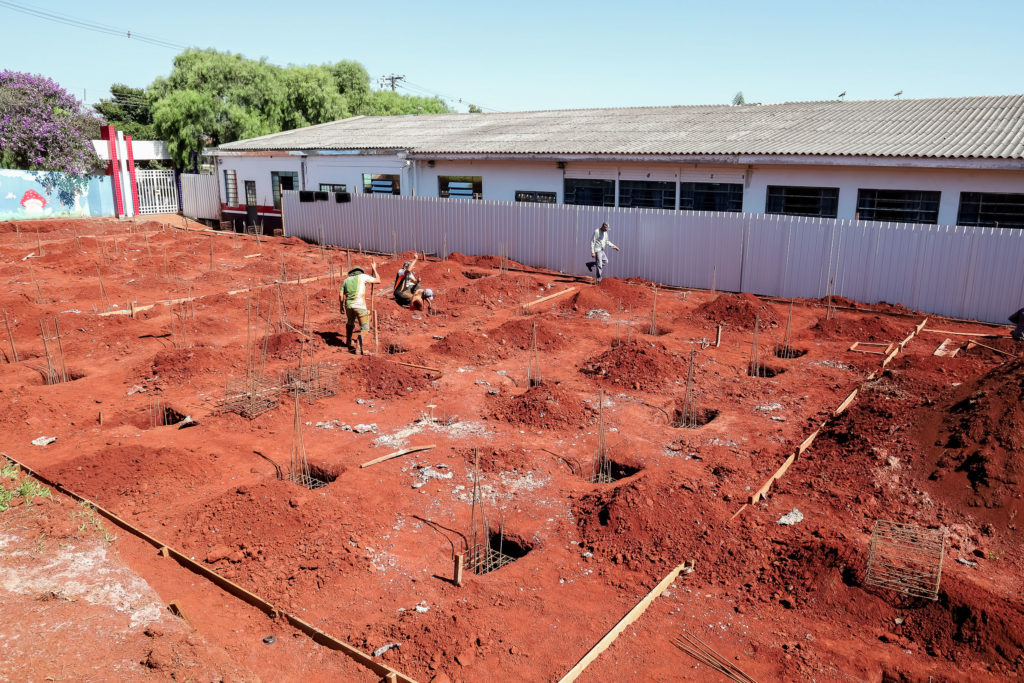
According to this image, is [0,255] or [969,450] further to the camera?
Result: [0,255]

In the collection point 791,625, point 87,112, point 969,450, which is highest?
point 87,112

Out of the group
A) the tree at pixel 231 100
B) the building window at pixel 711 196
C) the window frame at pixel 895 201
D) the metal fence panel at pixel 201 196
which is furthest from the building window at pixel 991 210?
the tree at pixel 231 100

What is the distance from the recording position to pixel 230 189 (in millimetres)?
31125

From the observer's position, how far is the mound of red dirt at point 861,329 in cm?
1324

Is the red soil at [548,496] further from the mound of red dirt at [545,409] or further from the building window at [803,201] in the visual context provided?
A: the building window at [803,201]

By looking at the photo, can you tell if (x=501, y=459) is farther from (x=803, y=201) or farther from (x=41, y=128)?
(x=41, y=128)

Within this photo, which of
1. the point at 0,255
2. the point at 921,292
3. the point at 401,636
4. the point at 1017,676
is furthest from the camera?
the point at 0,255

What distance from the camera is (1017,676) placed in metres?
4.82

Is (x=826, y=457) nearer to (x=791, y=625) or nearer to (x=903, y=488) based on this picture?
(x=903, y=488)

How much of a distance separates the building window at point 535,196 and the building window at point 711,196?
166 inches

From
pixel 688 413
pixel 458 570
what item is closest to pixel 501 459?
pixel 458 570

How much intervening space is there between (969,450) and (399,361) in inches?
309

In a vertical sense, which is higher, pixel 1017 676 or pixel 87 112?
pixel 87 112

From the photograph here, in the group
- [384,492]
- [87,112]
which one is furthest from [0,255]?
[384,492]
